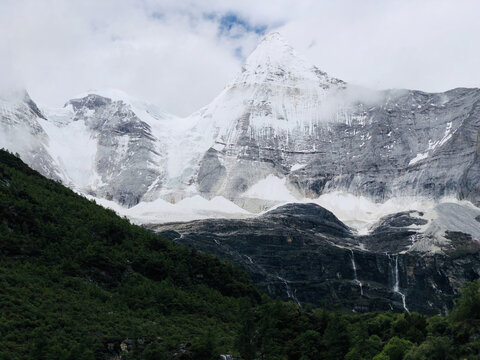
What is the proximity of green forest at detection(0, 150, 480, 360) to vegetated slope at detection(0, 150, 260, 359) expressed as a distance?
159 mm

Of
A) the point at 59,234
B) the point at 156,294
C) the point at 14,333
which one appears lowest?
the point at 14,333

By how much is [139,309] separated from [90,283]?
23.7ft

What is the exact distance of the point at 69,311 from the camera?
80562 mm

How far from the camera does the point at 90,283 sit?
92.5 meters

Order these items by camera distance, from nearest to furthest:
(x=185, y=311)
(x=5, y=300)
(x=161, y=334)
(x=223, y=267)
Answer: (x=5, y=300) < (x=161, y=334) < (x=185, y=311) < (x=223, y=267)

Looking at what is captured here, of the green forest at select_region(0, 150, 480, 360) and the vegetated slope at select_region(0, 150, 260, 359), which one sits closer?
the vegetated slope at select_region(0, 150, 260, 359)

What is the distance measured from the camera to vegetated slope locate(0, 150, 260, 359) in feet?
249

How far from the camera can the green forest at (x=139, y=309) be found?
252 feet

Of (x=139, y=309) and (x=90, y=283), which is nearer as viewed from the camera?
(x=139, y=309)

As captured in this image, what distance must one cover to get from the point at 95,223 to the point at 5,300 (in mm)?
31753

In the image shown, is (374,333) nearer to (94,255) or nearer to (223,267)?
(223,267)

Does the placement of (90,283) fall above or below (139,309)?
above

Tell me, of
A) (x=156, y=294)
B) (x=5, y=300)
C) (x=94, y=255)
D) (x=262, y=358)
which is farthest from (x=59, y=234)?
(x=262, y=358)

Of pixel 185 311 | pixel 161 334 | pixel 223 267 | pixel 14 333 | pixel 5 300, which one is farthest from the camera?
pixel 223 267
